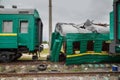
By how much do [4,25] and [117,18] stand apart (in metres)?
7.10

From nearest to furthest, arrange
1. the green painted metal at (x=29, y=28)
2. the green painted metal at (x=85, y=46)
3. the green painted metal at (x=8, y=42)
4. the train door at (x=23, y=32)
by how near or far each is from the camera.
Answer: the green painted metal at (x=85, y=46) < the green painted metal at (x=8, y=42) < the green painted metal at (x=29, y=28) < the train door at (x=23, y=32)

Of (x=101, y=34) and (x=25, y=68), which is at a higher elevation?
(x=101, y=34)

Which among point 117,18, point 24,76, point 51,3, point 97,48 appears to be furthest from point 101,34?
point 51,3

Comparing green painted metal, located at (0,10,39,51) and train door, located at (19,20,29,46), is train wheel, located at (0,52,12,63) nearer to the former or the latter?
green painted metal, located at (0,10,39,51)

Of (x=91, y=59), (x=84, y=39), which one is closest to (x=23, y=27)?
(x=84, y=39)

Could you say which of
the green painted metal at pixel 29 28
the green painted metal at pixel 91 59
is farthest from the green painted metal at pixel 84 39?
the green painted metal at pixel 29 28

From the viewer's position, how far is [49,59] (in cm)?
1558

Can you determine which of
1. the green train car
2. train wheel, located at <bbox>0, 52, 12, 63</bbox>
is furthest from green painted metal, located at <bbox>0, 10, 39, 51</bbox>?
train wheel, located at <bbox>0, 52, 12, 63</bbox>

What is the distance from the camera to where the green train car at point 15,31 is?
1391 cm

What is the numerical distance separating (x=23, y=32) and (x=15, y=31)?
46cm

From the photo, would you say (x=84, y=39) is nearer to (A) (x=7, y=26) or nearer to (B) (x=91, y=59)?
(B) (x=91, y=59)

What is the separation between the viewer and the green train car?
13.9m

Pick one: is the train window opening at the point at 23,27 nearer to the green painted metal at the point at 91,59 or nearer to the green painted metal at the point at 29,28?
the green painted metal at the point at 29,28

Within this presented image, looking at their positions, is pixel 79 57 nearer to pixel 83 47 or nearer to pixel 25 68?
pixel 83 47
